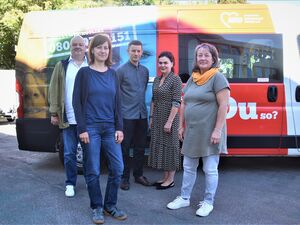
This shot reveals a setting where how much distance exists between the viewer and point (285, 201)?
4273 millimetres

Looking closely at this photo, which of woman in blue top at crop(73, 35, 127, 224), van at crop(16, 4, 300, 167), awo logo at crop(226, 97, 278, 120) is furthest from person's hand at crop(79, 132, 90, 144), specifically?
awo logo at crop(226, 97, 278, 120)

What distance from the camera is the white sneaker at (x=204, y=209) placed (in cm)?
375

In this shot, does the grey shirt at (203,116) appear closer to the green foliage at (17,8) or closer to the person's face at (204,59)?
the person's face at (204,59)

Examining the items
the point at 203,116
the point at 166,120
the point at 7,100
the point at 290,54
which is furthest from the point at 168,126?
the point at 7,100

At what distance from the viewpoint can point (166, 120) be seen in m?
4.55

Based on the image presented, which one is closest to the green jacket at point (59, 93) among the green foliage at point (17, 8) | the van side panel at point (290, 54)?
the van side panel at point (290, 54)

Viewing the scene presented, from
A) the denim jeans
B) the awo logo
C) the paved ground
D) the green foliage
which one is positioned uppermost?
the green foliage

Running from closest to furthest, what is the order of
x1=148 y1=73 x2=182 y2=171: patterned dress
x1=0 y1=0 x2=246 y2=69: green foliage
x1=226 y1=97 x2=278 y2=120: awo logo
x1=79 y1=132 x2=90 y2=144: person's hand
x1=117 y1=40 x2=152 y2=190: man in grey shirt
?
x1=79 y1=132 x2=90 y2=144: person's hand, x1=148 y1=73 x2=182 y2=171: patterned dress, x1=117 y1=40 x2=152 y2=190: man in grey shirt, x1=226 y1=97 x2=278 y2=120: awo logo, x1=0 y1=0 x2=246 y2=69: green foliage

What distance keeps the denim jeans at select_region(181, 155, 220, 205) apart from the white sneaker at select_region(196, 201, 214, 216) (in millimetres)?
43

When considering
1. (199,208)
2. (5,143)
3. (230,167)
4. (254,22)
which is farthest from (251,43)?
(5,143)

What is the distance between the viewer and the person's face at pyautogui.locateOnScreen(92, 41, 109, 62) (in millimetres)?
3481

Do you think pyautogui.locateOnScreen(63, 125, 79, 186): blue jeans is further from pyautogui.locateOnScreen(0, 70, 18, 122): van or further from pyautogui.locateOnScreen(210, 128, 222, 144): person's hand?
pyautogui.locateOnScreen(0, 70, 18, 122): van

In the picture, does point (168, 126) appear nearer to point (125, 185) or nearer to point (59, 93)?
point (125, 185)

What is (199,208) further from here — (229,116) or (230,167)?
(230,167)
